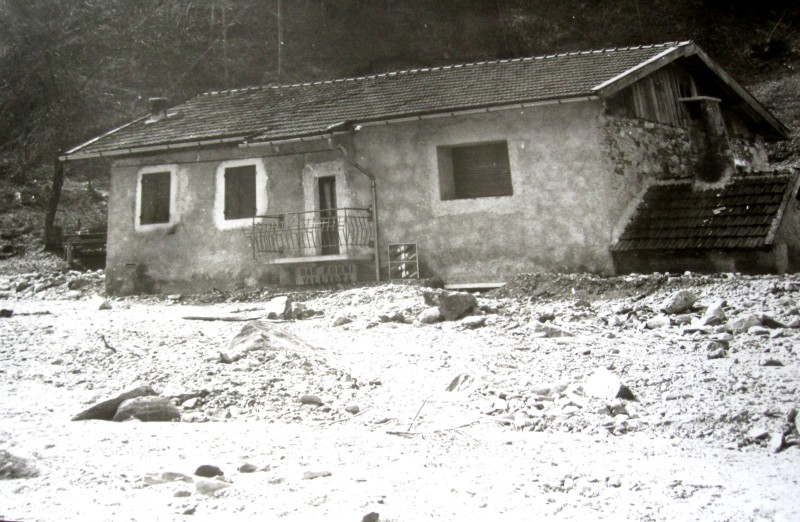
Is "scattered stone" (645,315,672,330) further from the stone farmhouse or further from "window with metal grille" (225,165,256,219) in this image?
"window with metal grille" (225,165,256,219)

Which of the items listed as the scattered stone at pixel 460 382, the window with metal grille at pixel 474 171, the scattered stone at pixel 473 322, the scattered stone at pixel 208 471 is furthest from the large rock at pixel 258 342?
the window with metal grille at pixel 474 171

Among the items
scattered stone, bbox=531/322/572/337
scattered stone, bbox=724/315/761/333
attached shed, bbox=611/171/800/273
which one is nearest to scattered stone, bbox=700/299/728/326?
scattered stone, bbox=724/315/761/333

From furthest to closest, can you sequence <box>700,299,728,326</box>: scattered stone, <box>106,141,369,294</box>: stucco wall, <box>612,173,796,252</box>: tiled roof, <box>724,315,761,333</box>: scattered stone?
<box>106,141,369,294</box>: stucco wall
<box>612,173,796,252</box>: tiled roof
<box>700,299,728,326</box>: scattered stone
<box>724,315,761,333</box>: scattered stone

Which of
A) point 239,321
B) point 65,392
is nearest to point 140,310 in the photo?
point 239,321

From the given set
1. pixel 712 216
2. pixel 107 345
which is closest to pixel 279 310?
pixel 107 345

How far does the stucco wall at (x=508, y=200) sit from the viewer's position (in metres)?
13.8

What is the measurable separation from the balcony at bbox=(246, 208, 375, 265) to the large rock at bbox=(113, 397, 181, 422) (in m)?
9.17

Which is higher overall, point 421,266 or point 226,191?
point 226,191

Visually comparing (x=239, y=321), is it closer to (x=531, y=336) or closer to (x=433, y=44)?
(x=531, y=336)

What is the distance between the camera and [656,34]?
30.8 meters

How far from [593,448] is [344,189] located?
37.0 feet

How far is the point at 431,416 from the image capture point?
5.81 meters

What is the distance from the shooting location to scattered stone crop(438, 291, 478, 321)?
408 inches

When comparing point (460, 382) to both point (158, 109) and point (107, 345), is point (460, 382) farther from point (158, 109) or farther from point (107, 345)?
point (158, 109)
